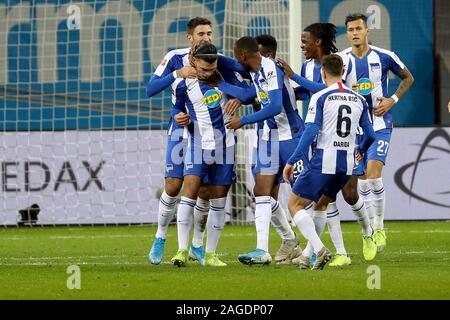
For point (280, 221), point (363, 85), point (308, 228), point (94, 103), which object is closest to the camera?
point (308, 228)

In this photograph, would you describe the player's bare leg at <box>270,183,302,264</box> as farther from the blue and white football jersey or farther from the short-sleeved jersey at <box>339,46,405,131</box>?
the short-sleeved jersey at <box>339,46,405,131</box>

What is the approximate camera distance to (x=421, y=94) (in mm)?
19844

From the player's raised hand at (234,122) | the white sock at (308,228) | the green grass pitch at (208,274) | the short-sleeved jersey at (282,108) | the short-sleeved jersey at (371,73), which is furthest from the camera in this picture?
the short-sleeved jersey at (371,73)

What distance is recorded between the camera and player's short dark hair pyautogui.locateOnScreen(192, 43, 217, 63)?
9.95 meters

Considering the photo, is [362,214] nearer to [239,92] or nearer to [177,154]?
[239,92]

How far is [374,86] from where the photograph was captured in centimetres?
1180

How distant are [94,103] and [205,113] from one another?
29.4 feet


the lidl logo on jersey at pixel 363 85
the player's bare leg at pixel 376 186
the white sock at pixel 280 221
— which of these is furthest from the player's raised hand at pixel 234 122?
the player's bare leg at pixel 376 186

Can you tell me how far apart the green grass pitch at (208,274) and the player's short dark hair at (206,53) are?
5.77 ft

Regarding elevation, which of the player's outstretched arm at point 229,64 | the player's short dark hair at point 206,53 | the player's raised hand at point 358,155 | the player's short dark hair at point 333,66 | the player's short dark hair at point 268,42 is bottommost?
the player's raised hand at point 358,155

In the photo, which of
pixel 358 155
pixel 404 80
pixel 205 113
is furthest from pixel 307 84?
pixel 404 80

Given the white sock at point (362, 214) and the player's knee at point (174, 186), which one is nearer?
the player's knee at point (174, 186)

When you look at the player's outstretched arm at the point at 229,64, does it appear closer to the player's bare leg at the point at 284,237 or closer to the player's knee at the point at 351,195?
the player's bare leg at the point at 284,237

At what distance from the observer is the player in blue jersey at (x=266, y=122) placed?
9.84 metres
